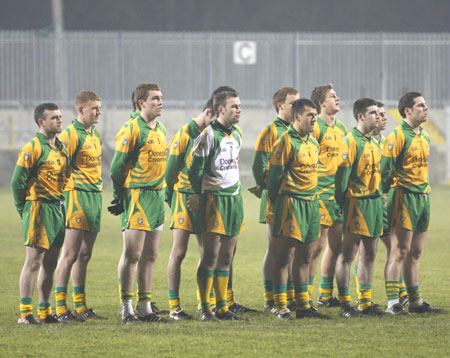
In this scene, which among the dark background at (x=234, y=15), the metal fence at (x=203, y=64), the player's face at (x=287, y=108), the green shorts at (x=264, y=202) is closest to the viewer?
the green shorts at (x=264, y=202)

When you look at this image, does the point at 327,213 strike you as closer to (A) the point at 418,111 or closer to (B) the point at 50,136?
(A) the point at 418,111

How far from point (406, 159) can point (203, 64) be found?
20.9 metres

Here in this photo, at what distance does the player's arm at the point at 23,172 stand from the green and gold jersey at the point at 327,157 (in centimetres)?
268

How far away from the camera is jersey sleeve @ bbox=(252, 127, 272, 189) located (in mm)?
8008

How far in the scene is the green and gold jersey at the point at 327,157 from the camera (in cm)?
844

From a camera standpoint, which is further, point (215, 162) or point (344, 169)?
point (344, 169)

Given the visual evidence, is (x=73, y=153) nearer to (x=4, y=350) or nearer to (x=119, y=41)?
(x=4, y=350)

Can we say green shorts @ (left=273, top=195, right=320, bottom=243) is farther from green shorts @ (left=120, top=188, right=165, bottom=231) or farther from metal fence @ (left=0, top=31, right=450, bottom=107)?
metal fence @ (left=0, top=31, right=450, bottom=107)

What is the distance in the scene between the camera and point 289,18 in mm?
35969

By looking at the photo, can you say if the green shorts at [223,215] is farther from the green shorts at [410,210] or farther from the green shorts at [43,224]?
the green shorts at [410,210]

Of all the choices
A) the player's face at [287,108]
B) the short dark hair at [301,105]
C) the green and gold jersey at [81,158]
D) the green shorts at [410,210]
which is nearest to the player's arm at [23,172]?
the green and gold jersey at [81,158]

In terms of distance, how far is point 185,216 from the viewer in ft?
25.4

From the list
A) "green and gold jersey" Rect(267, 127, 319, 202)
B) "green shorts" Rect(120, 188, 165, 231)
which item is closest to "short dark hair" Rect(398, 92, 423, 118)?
"green and gold jersey" Rect(267, 127, 319, 202)

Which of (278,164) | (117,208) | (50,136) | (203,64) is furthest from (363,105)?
(203,64)
